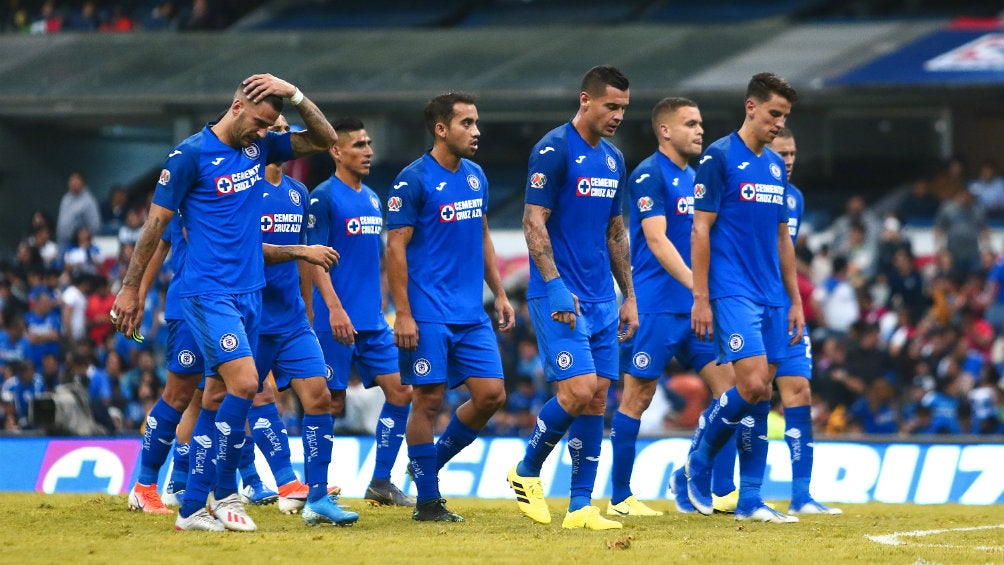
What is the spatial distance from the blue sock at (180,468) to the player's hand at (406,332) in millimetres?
2036

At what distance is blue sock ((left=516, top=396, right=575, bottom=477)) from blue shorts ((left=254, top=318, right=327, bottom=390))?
5.14 feet

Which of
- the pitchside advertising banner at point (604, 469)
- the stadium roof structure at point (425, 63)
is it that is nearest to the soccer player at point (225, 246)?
the pitchside advertising banner at point (604, 469)

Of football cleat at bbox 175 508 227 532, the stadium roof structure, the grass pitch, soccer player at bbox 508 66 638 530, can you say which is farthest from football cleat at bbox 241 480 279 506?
the stadium roof structure

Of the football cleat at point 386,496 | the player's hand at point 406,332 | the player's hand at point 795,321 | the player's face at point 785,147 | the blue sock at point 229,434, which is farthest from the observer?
the player's face at point 785,147

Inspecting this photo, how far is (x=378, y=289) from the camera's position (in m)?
12.1

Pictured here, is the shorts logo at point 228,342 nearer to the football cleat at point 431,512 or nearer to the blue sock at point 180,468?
the football cleat at point 431,512

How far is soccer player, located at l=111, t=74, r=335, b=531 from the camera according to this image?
9.62 meters

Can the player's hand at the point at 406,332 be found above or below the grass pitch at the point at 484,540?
above

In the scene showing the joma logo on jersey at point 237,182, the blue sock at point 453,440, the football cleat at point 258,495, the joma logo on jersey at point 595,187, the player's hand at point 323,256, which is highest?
the joma logo on jersey at point 237,182

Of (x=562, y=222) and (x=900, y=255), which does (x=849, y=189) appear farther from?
(x=562, y=222)

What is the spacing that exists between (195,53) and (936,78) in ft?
46.3

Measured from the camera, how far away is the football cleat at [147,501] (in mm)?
11242

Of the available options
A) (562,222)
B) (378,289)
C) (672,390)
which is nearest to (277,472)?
(378,289)

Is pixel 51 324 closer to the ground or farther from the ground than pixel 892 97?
closer to the ground
